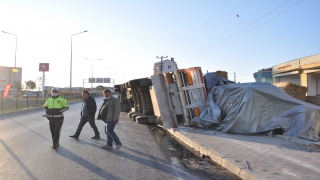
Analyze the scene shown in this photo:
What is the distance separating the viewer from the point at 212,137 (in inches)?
385

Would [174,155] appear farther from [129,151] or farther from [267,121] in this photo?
[267,121]

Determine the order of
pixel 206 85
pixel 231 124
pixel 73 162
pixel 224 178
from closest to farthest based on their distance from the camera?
pixel 224 178
pixel 73 162
pixel 231 124
pixel 206 85

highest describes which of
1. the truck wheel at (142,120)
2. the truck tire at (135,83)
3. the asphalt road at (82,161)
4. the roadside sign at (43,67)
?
the roadside sign at (43,67)

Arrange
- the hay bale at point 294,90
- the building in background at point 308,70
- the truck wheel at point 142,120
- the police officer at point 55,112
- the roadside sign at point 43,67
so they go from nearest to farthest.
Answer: the police officer at point 55,112 → the hay bale at point 294,90 → the truck wheel at point 142,120 → the building in background at point 308,70 → the roadside sign at point 43,67

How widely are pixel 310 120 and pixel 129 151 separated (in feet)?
18.9

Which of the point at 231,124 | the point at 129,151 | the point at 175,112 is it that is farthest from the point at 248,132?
the point at 129,151

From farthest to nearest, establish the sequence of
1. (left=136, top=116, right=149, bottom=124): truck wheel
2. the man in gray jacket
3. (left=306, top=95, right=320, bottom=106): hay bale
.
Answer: (left=136, top=116, right=149, bottom=124): truck wheel, (left=306, top=95, right=320, bottom=106): hay bale, the man in gray jacket

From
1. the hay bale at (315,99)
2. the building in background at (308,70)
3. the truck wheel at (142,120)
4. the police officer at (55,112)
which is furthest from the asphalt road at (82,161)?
the building in background at (308,70)

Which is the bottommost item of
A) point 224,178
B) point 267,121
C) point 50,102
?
point 224,178

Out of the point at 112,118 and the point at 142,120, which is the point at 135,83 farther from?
the point at 112,118

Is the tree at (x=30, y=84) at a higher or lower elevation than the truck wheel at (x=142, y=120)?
higher

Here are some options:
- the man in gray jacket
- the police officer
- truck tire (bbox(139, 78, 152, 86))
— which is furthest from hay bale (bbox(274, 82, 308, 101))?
the police officer

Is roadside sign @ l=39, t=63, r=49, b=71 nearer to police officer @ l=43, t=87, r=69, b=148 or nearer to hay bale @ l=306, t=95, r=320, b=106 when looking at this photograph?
hay bale @ l=306, t=95, r=320, b=106

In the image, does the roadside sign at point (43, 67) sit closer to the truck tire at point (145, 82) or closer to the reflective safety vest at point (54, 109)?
the truck tire at point (145, 82)
